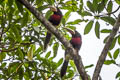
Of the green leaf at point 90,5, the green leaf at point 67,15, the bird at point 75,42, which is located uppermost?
the green leaf at point 90,5

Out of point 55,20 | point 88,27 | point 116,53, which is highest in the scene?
point 55,20

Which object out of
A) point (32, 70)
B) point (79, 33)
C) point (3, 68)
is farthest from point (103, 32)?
point (3, 68)

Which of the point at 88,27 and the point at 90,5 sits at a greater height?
the point at 90,5

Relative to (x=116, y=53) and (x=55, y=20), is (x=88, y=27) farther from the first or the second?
(x=116, y=53)

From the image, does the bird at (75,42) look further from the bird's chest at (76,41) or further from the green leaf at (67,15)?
the green leaf at (67,15)

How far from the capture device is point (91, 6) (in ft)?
8.16

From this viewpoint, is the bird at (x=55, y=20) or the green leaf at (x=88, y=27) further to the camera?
the bird at (x=55, y=20)

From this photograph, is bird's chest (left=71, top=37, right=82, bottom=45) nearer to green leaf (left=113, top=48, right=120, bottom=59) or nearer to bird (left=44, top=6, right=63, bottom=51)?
bird (left=44, top=6, right=63, bottom=51)

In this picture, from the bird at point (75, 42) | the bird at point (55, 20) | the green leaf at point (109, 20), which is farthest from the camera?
the bird at point (75, 42)

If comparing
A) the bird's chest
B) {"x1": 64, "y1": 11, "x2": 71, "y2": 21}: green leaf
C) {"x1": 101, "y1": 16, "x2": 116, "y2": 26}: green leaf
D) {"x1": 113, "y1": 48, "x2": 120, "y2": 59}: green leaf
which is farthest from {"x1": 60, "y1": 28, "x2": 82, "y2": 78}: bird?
{"x1": 101, "y1": 16, "x2": 116, "y2": 26}: green leaf

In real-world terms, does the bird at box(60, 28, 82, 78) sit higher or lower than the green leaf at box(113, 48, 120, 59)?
higher

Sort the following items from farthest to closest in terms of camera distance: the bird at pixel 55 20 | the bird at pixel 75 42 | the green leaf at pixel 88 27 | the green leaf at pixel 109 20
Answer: the bird at pixel 75 42
the bird at pixel 55 20
the green leaf at pixel 88 27
the green leaf at pixel 109 20

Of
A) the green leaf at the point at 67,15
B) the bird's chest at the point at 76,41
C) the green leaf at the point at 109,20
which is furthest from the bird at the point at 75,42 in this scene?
the green leaf at the point at 109,20

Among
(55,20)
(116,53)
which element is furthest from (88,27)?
(116,53)
